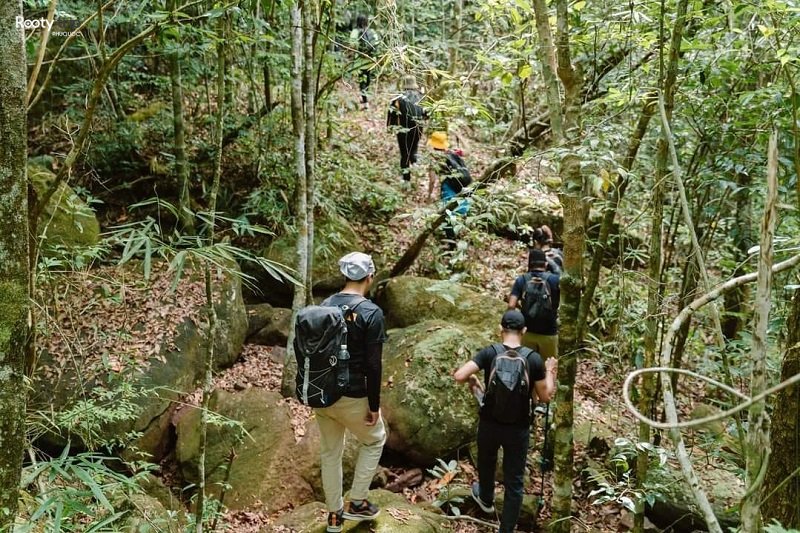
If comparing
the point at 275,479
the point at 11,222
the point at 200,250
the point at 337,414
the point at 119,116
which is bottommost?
the point at 275,479

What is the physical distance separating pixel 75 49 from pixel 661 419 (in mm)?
9538

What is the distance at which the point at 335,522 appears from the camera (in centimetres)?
416

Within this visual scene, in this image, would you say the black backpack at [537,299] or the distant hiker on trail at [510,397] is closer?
the distant hiker on trail at [510,397]

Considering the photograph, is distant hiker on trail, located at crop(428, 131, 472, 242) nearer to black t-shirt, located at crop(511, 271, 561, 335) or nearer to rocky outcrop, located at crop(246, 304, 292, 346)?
black t-shirt, located at crop(511, 271, 561, 335)

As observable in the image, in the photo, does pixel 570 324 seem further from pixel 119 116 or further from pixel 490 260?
pixel 119 116

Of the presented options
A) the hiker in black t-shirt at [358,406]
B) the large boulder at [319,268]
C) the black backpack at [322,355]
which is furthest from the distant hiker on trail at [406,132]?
the black backpack at [322,355]

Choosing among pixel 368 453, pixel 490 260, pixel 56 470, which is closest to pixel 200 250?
pixel 56 470

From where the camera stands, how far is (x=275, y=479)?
18.5ft

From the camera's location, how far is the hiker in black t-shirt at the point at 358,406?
4.04 m

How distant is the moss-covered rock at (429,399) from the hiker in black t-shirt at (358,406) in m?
1.90

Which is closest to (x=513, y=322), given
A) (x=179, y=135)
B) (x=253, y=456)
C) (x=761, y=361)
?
(x=761, y=361)

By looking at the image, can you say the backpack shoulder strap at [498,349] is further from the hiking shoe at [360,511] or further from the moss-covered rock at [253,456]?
the moss-covered rock at [253,456]

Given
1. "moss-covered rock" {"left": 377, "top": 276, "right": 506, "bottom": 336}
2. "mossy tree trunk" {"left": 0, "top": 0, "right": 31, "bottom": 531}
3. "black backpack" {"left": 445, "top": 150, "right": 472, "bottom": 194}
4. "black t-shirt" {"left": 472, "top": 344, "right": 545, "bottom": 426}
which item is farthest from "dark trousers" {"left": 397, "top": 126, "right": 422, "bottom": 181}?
"mossy tree trunk" {"left": 0, "top": 0, "right": 31, "bottom": 531}

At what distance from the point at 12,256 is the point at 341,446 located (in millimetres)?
2936
